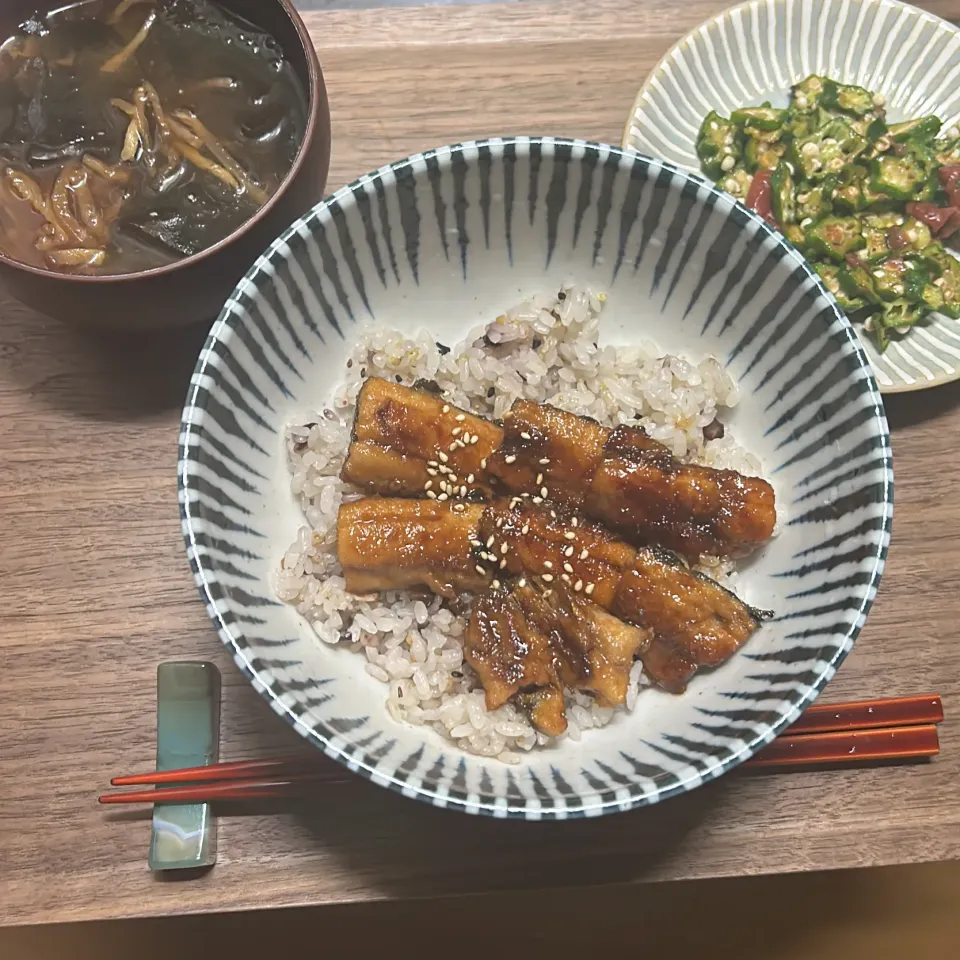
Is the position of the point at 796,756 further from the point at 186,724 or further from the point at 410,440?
the point at 186,724

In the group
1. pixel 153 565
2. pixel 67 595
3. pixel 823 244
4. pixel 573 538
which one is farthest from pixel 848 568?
pixel 67 595

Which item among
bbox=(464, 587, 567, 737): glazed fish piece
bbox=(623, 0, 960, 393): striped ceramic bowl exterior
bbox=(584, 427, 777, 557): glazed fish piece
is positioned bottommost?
bbox=(464, 587, 567, 737): glazed fish piece

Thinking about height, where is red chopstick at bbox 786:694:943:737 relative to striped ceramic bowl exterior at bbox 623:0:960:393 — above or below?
below

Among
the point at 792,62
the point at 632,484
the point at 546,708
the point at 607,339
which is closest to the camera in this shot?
the point at 546,708

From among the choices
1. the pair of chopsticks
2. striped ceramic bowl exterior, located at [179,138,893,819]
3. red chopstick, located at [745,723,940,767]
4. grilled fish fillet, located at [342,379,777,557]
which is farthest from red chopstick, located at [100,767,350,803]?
red chopstick, located at [745,723,940,767]

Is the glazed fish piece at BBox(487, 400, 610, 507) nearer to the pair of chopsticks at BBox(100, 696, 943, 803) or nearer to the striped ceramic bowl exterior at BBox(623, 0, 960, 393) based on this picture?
the pair of chopsticks at BBox(100, 696, 943, 803)

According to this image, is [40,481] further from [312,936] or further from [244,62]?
[312,936]

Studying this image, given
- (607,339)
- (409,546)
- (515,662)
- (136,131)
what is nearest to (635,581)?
(515,662)

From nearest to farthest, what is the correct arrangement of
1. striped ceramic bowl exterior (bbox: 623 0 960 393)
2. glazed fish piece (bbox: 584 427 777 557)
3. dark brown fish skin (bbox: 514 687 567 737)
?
dark brown fish skin (bbox: 514 687 567 737) < glazed fish piece (bbox: 584 427 777 557) < striped ceramic bowl exterior (bbox: 623 0 960 393)

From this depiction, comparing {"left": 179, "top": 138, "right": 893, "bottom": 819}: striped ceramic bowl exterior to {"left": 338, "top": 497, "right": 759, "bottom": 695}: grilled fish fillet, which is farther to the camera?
{"left": 338, "top": 497, "right": 759, "bottom": 695}: grilled fish fillet
